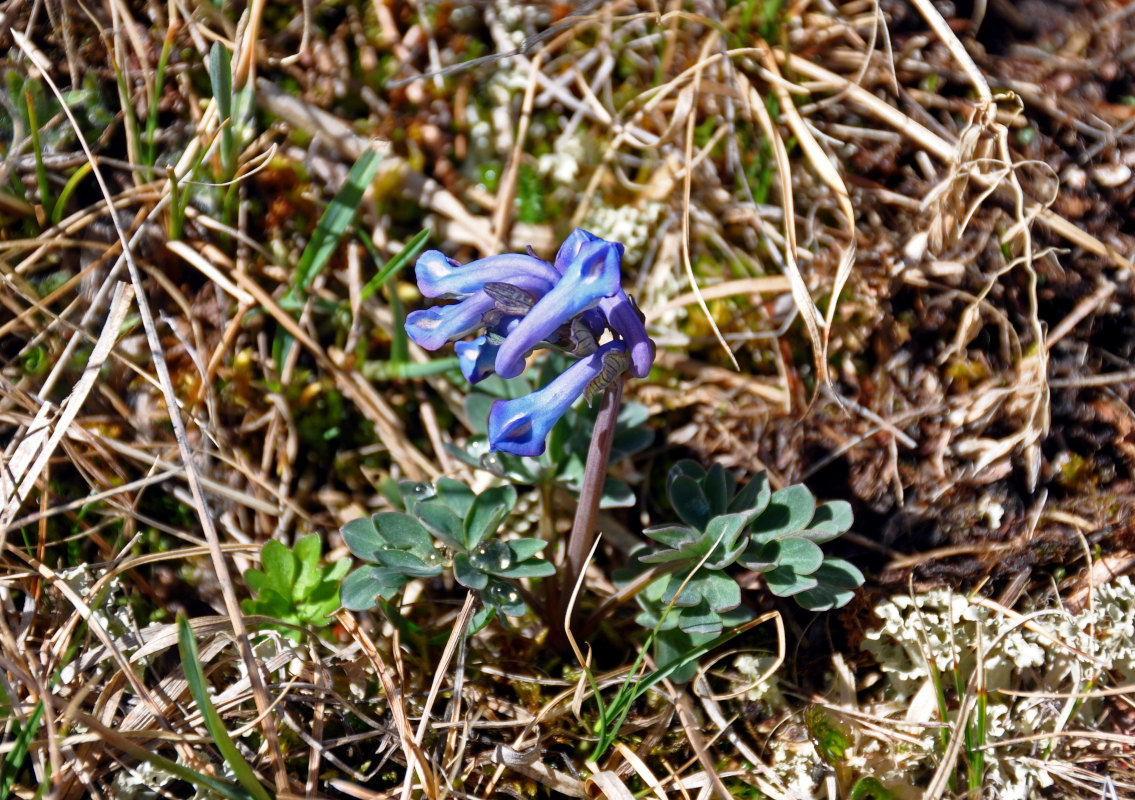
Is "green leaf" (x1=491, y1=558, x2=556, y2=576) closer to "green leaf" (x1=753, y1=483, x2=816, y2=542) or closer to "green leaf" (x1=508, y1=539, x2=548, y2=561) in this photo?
"green leaf" (x1=508, y1=539, x2=548, y2=561)

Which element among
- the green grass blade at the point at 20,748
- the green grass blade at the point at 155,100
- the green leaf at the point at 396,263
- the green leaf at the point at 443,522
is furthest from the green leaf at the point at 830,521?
the green grass blade at the point at 155,100

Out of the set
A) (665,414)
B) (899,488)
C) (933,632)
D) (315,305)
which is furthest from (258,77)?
(933,632)

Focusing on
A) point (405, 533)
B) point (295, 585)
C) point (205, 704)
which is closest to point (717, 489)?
point (405, 533)

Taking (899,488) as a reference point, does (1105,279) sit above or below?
above

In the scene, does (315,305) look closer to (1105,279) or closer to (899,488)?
(899,488)

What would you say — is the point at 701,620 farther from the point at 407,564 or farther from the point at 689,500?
the point at 407,564

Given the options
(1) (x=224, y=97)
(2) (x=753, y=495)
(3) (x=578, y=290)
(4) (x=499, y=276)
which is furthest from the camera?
(1) (x=224, y=97)

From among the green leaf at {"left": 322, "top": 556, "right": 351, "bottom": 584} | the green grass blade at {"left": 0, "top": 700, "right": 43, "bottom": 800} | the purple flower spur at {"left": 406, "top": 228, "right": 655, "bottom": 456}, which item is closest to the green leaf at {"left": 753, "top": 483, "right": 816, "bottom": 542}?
the purple flower spur at {"left": 406, "top": 228, "right": 655, "bottom": 456}
